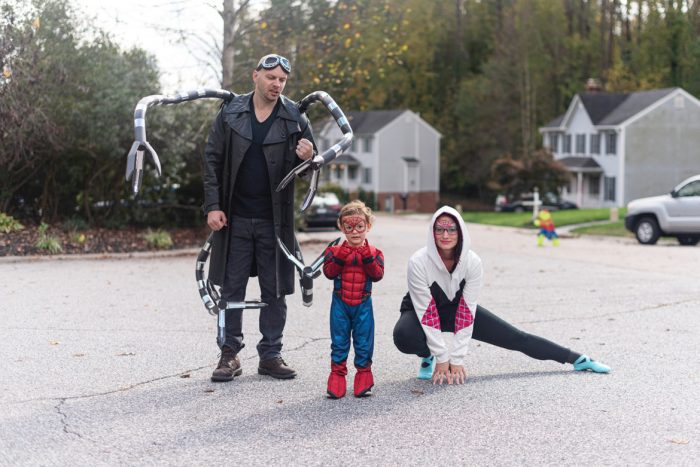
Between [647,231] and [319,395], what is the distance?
19.7 m

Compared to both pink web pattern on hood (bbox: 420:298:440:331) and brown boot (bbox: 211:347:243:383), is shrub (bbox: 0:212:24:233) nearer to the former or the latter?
brown boot (bbox: 211:347:243:383)

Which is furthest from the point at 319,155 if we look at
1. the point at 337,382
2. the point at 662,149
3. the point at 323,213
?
the point at 662,149

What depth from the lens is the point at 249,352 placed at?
8.23 metres

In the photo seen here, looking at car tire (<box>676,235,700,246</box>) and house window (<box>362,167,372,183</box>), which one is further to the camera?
house window (<box>362,167,372,183</box>)

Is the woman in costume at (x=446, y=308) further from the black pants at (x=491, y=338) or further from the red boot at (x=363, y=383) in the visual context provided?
the red boot at (x=363, y=383)

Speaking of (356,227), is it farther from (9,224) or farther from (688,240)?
(688,240)

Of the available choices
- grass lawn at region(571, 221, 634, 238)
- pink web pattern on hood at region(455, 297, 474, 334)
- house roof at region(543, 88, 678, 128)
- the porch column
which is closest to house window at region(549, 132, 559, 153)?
the porch column

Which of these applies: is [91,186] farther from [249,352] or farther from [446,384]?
[446,384]

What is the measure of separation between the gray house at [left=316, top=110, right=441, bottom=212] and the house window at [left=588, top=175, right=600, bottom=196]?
53.7 ft

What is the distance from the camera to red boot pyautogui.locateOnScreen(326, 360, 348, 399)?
21.3ft

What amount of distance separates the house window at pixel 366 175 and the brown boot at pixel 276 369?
68.3 meters

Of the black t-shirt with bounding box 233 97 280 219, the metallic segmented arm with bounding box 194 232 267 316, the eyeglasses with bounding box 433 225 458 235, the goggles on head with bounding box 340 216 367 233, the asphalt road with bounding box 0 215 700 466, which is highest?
the black t-shirt with bounding box 233 97 280 219

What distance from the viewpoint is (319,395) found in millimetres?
6641

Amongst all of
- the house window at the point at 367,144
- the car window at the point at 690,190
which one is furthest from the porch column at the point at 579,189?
the car window at the point at 690,190
